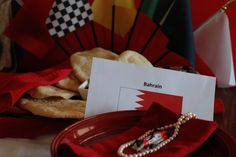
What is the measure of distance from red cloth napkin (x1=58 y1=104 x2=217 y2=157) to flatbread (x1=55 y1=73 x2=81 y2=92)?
0.68 ft

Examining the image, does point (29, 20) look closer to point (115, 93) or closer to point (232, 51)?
point (115, 93)

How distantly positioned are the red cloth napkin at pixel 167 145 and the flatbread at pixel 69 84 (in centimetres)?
21

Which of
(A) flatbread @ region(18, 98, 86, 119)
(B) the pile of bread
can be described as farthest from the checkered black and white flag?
(A) flatbread @ region(18, 98, 86, 119)

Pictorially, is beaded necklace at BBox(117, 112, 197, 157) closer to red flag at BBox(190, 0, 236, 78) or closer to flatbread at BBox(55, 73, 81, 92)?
flatbread at BBox(55, 73, 81, 92)

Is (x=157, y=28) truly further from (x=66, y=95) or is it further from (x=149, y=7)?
(x=66, y=95)

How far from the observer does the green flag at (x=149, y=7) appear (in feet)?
3.03

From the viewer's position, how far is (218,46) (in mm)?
933

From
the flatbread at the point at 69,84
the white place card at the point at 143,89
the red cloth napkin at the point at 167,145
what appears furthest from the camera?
the flatbread at the point at 69,84

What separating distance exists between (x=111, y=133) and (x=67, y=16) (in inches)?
16.1

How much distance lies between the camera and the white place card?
2.19 feet

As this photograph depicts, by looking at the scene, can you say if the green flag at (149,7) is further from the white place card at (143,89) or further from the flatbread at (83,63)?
the white place card at (143,89)

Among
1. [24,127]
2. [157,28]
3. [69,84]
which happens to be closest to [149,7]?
[157,28]

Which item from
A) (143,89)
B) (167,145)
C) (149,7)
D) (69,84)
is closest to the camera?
(167,145)

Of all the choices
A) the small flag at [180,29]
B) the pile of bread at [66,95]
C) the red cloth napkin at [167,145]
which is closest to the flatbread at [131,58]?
the pile of bread at [66,95]
